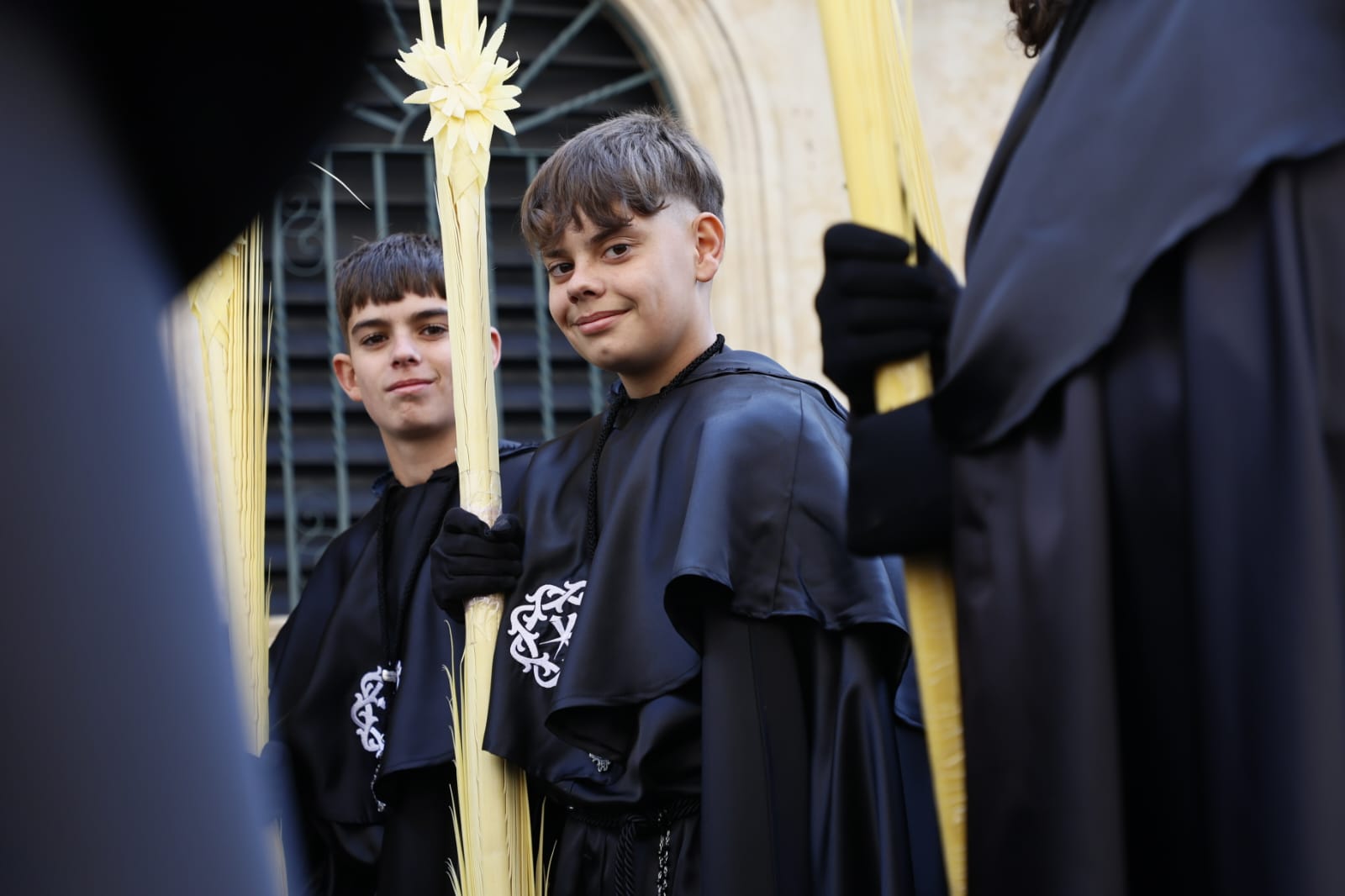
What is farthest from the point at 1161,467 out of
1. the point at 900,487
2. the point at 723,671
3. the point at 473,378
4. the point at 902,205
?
the point at 473,378

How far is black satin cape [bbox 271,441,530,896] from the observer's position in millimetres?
2492

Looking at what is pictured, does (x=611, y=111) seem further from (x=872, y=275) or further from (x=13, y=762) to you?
(x=13, y=762)

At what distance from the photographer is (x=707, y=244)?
2.38 meters

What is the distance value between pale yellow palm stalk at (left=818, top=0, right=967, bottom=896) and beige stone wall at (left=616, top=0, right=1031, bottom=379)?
341 cm

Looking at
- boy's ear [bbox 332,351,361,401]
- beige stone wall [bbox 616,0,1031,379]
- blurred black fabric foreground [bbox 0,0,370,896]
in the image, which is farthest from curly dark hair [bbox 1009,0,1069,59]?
beige stone wall [bbox 616,0,1031,379]

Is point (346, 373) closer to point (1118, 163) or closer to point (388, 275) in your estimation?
point (388, 275)

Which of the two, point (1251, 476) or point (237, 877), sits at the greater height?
point (1251, 476)

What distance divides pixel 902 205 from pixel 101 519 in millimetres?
941

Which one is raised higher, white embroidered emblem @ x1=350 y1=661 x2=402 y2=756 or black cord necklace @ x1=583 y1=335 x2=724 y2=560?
black cord necklace @ x1=583 y1=335 x2=724 y2=560

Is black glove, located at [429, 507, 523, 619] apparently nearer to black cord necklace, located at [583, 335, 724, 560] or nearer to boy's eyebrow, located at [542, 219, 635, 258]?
black cord necklace, located at [583, 335, 724, 560]

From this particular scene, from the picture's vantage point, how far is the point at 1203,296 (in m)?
1.18

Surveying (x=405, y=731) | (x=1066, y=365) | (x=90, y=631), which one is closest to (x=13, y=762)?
(x=90, y=631)

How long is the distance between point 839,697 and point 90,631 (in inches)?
53.8

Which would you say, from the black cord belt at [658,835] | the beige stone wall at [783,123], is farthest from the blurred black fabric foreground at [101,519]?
the beige stone wall at [783,123]
